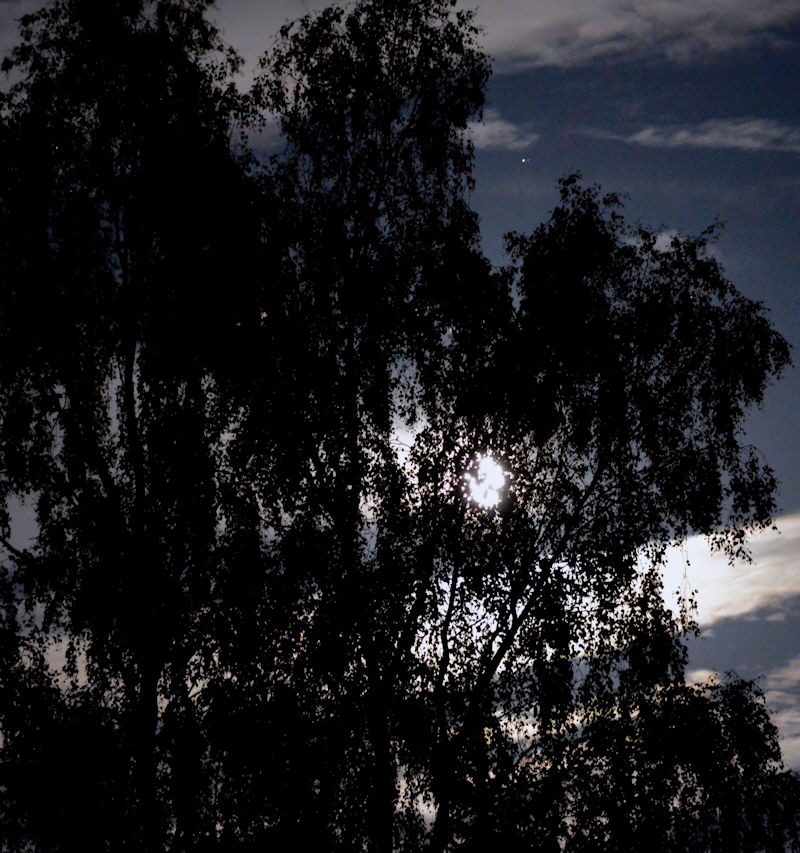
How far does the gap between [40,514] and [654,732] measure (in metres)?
12.6

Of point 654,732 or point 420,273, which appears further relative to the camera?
point 420,273

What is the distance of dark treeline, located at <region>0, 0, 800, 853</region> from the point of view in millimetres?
14797

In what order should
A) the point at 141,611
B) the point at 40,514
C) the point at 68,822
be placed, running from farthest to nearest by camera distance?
the point at 40,514
the point at 141,611
the point at 68,822

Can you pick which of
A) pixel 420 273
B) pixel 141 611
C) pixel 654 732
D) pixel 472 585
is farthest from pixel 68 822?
pixel 420 273

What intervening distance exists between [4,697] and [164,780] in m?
3.18

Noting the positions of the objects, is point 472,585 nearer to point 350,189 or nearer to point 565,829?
point 565,829

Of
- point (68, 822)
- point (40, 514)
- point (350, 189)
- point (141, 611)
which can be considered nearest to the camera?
point (68, 822)

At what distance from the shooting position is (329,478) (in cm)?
1656

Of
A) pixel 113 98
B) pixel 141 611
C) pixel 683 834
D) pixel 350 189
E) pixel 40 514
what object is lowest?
pixel 683 834

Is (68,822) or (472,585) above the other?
(472,585)

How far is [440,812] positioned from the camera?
51.1 ft

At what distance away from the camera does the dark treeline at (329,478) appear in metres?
14.8

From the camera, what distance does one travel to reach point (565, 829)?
15.1 m

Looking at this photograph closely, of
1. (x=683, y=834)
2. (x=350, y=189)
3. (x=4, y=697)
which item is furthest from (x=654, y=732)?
(x=350, y=189)
